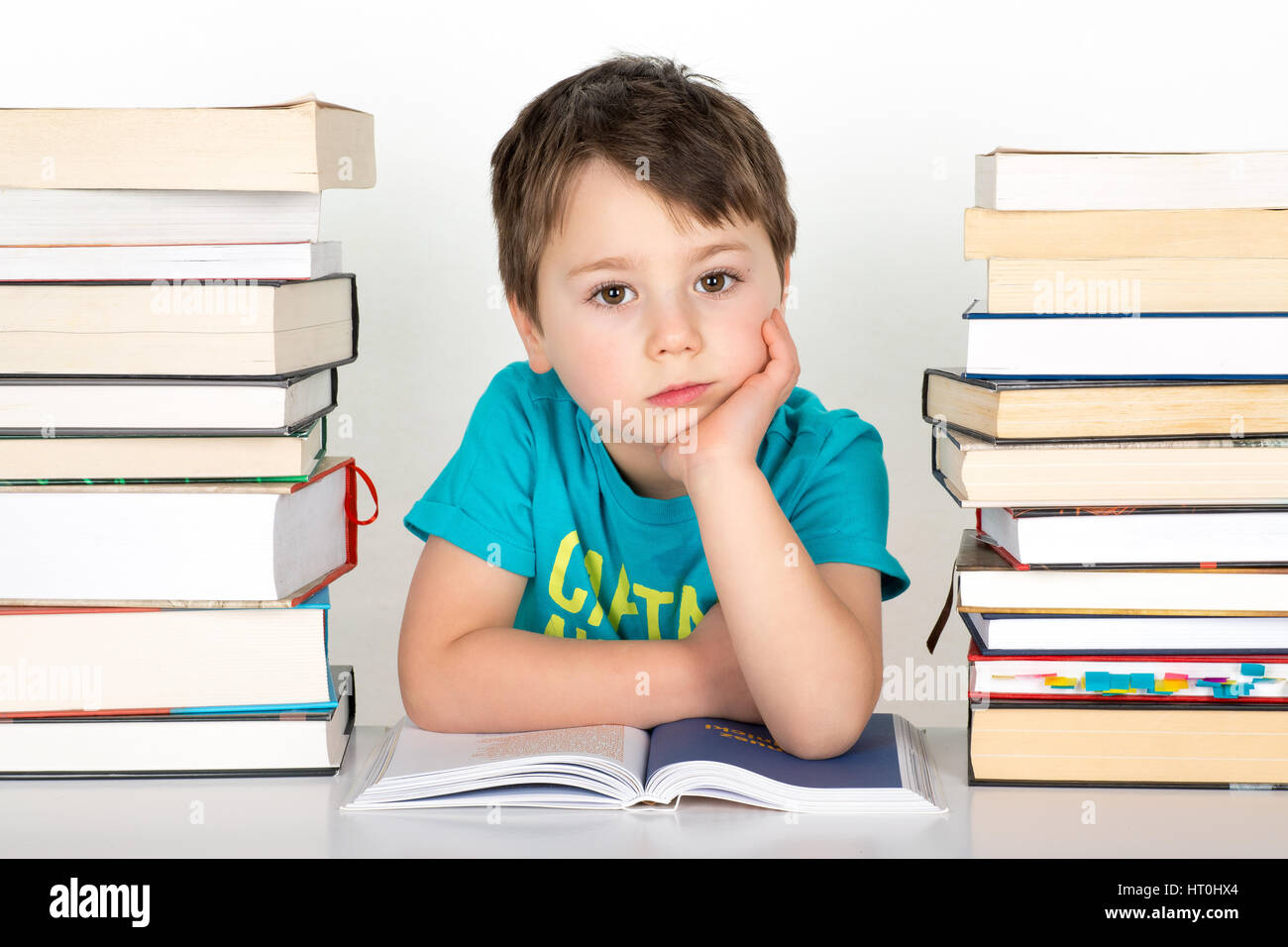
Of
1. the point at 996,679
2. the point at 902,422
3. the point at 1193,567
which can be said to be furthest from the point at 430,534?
the point at 902,422

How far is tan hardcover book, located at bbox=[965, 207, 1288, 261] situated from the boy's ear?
56 centimetres

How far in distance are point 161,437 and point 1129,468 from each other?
2.80 ft

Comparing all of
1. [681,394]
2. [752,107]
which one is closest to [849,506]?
[681,394]

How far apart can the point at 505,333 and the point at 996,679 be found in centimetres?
133

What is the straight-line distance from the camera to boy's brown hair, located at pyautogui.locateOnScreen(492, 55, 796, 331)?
4.33ft

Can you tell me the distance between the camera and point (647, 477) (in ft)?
5.13

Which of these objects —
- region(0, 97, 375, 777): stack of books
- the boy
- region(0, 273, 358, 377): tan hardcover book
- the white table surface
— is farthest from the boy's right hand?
region(0, 273, 358, 377): tan hardcover book

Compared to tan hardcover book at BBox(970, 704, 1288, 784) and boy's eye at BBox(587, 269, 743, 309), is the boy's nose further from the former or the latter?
tan hardcover book at BBox(970, 704, 1288, 784)

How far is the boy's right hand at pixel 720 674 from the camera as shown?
1.27 metres

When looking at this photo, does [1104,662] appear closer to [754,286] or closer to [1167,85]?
[754,286]

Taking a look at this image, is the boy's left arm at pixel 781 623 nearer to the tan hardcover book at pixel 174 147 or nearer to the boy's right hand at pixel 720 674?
the boy's right hand at pixel 720 674
